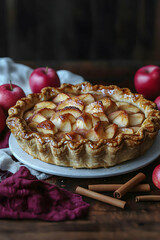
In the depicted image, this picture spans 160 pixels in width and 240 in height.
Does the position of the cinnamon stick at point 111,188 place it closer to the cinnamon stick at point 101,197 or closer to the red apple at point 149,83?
the cinnamon stick at point 101,197

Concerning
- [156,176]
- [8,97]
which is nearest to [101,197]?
[156,176]

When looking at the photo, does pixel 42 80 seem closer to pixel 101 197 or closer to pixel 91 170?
pixel 91 170

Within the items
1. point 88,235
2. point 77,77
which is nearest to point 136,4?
point 77,77

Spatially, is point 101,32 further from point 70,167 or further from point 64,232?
point 64,232

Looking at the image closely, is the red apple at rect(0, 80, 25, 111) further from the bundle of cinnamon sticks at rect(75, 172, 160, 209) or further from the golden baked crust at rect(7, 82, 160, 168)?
the bundle of cinnamon sticks at rect(75, 172, 160, 209)

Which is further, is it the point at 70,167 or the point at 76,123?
the point at 76,123

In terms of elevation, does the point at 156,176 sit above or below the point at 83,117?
below

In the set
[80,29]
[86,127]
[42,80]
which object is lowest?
[80,29]
